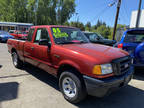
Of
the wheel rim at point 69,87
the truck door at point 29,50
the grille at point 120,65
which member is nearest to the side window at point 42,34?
the truck door at point 29,50

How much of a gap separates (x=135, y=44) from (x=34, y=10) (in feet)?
146

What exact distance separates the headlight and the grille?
119mm

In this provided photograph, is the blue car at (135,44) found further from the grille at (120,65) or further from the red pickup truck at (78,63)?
the grille at (120,65)

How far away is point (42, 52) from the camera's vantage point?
142 inches

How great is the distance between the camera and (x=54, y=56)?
10.5 ft

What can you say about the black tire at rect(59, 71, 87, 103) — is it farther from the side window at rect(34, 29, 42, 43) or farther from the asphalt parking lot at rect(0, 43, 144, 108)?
the side window at rect(34, 29, 42, 43)

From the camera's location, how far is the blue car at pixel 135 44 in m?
4.47

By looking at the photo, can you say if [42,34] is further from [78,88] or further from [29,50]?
[78,88]

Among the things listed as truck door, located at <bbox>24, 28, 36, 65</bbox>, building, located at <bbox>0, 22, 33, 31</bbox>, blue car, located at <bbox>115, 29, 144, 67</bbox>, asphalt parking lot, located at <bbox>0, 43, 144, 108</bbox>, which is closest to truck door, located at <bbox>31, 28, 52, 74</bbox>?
truck door, located at <bbox>24, 28, 36, 65</bbox>

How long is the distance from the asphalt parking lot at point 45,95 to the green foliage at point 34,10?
41348 millimetres

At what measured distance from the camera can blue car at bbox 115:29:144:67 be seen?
447 cm

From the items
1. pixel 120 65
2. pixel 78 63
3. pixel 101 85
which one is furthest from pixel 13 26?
pixel 101 85

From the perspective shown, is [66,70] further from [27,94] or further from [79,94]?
[27,94]

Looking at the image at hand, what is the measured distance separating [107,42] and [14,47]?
681cm
